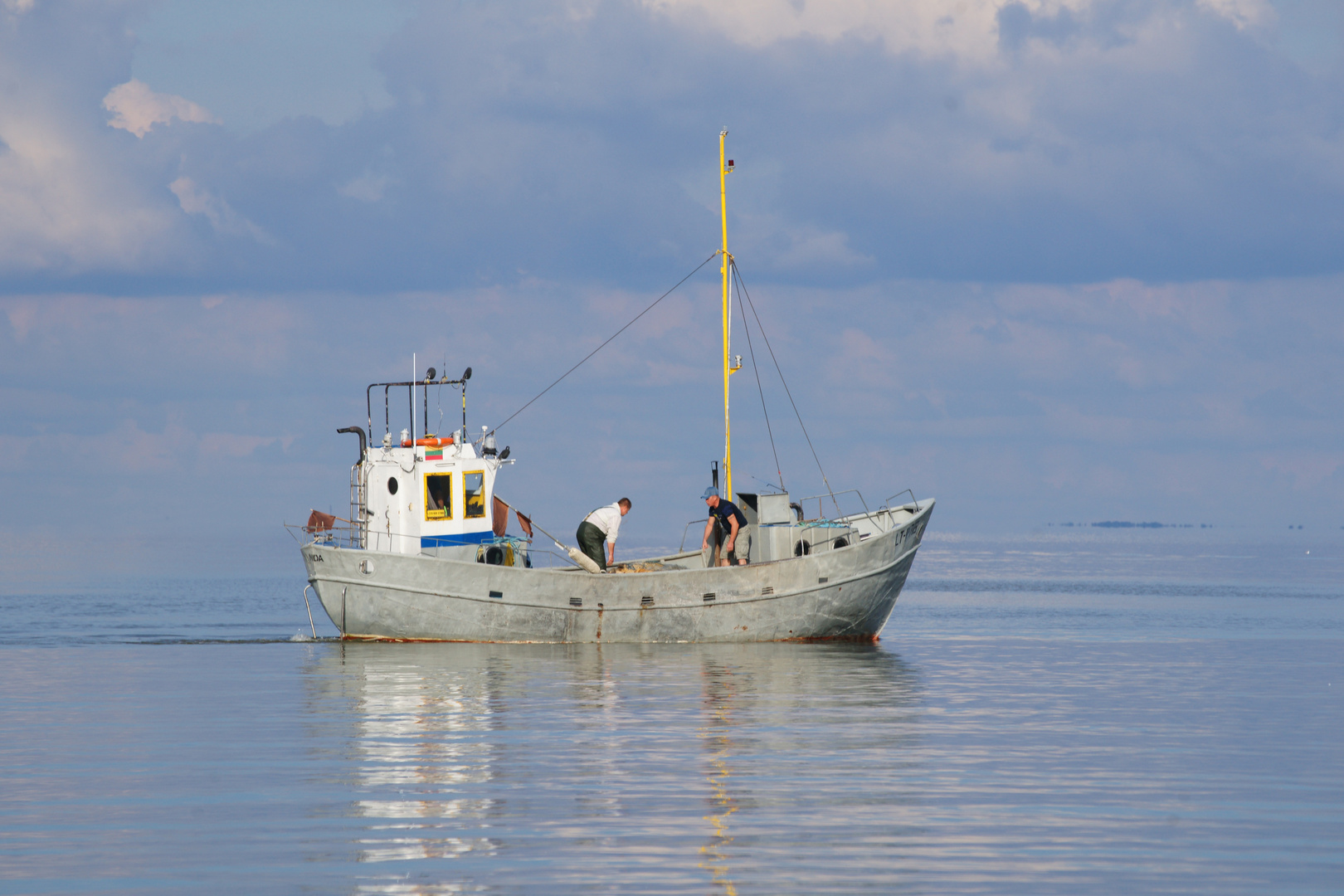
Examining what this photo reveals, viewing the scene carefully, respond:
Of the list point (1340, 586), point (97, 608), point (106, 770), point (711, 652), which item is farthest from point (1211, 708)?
point (1340, 586)

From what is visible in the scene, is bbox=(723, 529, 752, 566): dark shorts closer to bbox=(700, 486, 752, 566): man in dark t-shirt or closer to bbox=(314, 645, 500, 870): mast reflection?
bbox=(700, 486, 752, 566): man in dark t-shirt

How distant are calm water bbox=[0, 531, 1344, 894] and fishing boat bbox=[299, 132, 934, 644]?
605 mm

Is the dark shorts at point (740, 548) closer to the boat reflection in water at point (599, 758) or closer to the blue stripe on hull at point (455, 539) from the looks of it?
the boat reflection in water at point (599, 758)

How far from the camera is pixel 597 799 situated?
12234 millimetres

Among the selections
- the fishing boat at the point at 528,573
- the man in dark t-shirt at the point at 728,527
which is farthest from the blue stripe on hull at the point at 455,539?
the man in dark t-shirt at the point at 728,527

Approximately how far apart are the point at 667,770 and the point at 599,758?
100cm

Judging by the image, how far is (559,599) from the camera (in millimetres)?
26000

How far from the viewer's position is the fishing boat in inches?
1017

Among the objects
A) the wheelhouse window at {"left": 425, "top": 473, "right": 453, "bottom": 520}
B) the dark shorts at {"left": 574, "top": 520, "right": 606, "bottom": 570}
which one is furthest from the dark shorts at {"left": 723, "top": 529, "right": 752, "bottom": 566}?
the wheelhouse window at {"left": 425, "top": 473, "right": 453, "bottom": 520}

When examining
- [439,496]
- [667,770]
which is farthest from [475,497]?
[667,770]

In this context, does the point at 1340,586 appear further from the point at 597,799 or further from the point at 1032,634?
the point at 597,799

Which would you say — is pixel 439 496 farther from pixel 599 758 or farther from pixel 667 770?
pixel 667 770

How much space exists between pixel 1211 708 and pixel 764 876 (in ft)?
38.5

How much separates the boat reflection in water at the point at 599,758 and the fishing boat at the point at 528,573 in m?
1.04
